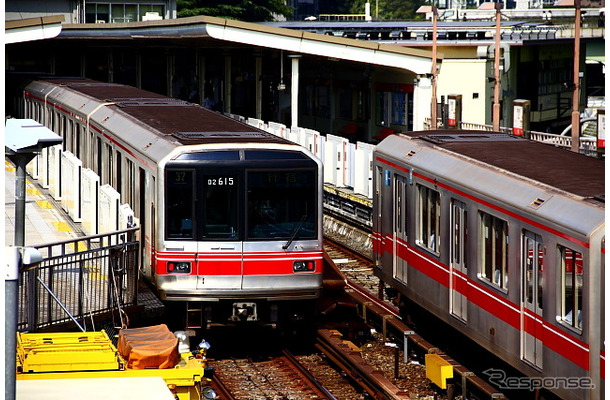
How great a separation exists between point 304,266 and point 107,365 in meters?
3.99

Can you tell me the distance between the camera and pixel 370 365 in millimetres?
12492

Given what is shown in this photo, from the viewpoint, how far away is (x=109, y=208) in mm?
15180

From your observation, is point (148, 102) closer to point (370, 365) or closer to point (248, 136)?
point (248, 136)

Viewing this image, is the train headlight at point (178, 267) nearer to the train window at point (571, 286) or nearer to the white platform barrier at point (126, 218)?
the white platform barrier at point (126, 218)

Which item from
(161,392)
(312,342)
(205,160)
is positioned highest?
(205,160)

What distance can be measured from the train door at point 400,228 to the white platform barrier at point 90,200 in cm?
450

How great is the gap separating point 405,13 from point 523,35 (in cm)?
7789

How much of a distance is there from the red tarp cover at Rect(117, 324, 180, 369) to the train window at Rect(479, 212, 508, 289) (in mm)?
3148

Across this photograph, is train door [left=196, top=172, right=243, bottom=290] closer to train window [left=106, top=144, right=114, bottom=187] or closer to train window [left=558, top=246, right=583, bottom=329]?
train window [left=106, top=144, right=114, bottom=187]

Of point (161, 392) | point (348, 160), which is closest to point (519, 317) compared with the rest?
point (161, 392)

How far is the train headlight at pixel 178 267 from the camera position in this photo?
12617mm

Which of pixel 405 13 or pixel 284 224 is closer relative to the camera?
pixel 284 224

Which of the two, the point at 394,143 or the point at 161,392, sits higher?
the point at 394,143

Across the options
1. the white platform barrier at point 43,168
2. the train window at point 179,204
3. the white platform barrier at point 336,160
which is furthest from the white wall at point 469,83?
the train window at point 179,204
